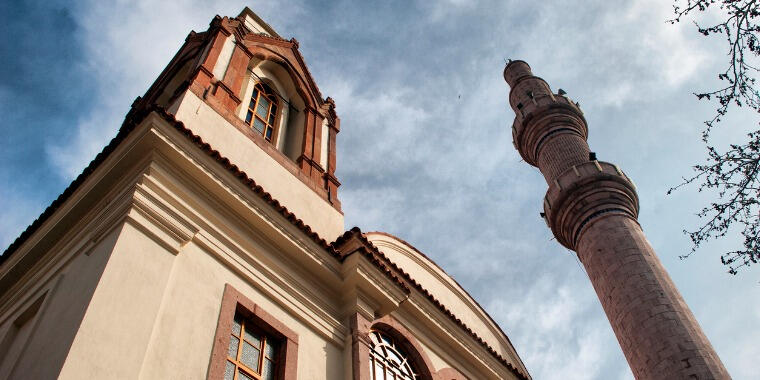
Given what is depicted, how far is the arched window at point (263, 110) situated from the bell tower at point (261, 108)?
0.07ft

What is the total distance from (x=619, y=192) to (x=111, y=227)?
1586cm

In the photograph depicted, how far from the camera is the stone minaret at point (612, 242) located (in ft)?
48.8

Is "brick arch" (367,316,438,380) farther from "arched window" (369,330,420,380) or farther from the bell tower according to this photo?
the bell tower

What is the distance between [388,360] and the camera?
27.1ft

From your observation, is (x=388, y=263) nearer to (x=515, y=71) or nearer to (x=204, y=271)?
(x=204, y=271)

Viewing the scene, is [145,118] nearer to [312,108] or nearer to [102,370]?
[102,370]

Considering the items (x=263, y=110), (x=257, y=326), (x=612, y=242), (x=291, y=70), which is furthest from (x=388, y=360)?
(x=612, y=242)

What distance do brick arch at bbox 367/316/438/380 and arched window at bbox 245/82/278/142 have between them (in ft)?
13.2

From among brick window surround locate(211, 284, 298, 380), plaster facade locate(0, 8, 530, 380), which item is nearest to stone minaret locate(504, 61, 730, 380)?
plaster facade locate(0, 8, 530, 380)

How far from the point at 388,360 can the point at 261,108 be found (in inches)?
210

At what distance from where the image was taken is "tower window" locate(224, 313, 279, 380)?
20.5ft

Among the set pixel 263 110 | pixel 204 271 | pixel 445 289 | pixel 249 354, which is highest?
pixel 263 110

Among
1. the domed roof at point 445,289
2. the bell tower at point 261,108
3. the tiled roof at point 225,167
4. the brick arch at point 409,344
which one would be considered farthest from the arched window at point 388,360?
the domed roof at point 445,289

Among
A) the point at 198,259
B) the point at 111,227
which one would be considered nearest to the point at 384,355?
the point at 198,259
